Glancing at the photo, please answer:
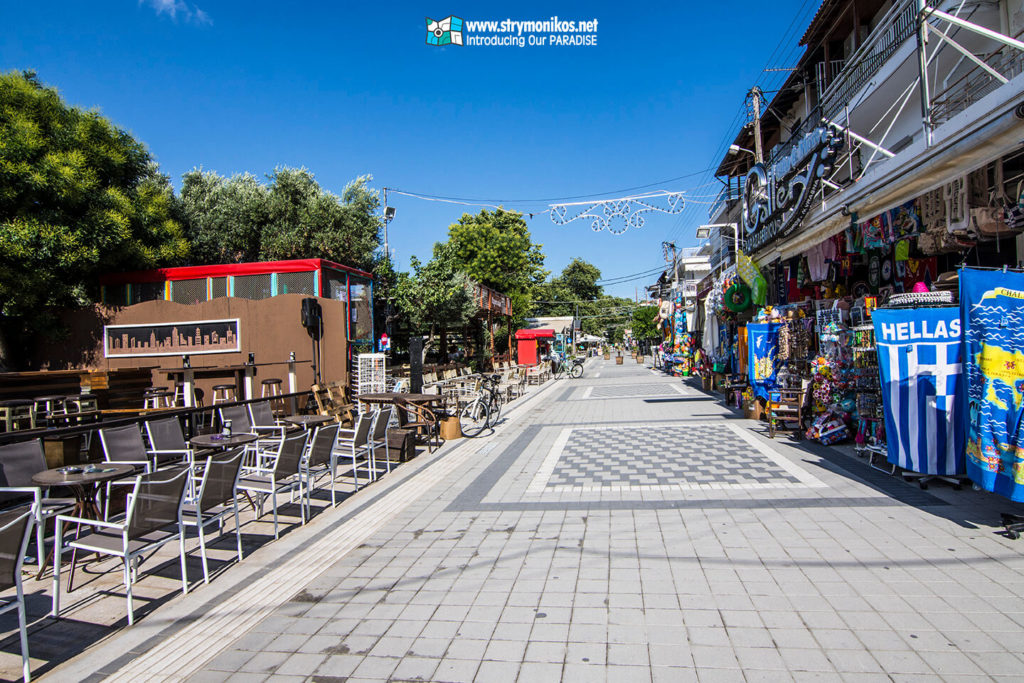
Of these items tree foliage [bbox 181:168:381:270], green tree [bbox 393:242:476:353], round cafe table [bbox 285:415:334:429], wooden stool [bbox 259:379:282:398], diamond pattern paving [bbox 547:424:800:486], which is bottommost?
diamond pattern paving [bbox 547:424:800:486]

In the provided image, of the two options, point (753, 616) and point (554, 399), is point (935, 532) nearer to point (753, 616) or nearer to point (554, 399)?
point (753, 616)

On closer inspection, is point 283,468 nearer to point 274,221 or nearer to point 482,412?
point 482,412

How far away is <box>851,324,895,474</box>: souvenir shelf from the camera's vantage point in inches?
271

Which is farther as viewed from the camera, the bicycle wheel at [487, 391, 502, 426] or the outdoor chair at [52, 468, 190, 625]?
the bicycle wheel at [487, 391, 502, 426]

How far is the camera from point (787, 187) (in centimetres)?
1028

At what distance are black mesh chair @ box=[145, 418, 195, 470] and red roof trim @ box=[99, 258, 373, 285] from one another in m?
6.66

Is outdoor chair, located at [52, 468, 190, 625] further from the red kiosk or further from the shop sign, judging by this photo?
the red kiosk

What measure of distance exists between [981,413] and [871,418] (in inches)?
119

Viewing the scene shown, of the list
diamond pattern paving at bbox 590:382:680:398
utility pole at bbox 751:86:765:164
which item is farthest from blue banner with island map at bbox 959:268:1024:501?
diamond pattern paving at bbox 590:382:680:398

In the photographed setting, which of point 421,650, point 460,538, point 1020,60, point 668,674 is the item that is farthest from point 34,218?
point 1020,60

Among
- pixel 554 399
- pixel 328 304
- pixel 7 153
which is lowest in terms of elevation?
pixel 554 399

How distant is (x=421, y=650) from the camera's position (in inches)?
121

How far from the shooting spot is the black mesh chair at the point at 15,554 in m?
2.85

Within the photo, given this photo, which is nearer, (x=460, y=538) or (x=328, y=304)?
(x=460, y=538)
